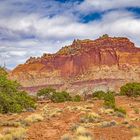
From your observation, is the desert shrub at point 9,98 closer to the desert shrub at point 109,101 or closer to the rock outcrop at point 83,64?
the desert shrub at point 109,101

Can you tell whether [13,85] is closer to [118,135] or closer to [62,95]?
[118,135]

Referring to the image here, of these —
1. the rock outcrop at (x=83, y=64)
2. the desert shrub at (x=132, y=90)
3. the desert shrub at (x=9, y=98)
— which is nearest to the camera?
the desert shrub at (x=9, y=98)

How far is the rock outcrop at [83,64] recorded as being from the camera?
170 meters

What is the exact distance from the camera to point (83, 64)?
181 metres

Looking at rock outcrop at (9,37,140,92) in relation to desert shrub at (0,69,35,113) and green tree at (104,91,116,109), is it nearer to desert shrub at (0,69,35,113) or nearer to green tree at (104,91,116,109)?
green tree at (104,91,116,109)

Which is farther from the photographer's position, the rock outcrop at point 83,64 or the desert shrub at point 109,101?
the rock outcrop at point 83,64

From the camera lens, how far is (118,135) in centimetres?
1870

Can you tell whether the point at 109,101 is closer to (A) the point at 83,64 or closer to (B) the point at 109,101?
(B) the point at 109,101

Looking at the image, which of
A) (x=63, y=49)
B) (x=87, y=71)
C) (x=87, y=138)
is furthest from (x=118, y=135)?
(x=63, y=49)

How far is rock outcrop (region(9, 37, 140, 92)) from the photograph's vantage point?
6693 inches

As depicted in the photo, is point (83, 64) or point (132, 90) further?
point (83, 64)

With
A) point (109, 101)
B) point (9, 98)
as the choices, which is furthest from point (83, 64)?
point (9, 98)

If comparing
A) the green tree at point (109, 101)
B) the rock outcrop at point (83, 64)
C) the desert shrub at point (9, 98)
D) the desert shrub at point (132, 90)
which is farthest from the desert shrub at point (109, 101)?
the rock outcrop at point (83, 64)

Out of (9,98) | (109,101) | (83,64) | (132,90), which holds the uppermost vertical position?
(83,64)
